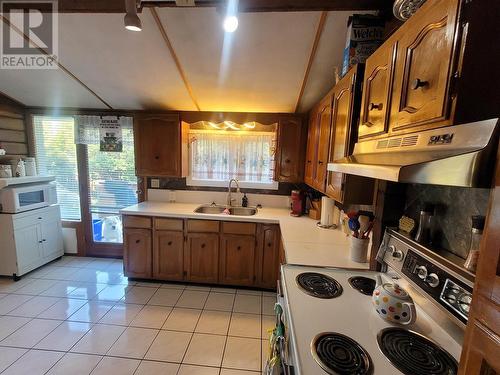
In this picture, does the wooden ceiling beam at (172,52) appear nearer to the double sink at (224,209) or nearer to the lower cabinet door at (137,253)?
the double sink at (224,209)

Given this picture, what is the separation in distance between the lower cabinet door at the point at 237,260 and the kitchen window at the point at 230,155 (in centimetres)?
83

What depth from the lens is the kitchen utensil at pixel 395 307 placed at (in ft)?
3.28

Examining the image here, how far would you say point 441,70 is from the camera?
29.8 inches

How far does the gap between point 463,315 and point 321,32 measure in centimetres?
181

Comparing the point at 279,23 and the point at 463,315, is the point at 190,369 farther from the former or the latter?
the point at 279,23

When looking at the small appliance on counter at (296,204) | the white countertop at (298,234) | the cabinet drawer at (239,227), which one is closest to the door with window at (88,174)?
the white countertop at (298,234)

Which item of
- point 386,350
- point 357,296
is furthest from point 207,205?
point 386,350

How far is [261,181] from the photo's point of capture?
10.6 ft

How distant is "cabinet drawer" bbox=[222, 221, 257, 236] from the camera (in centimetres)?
266

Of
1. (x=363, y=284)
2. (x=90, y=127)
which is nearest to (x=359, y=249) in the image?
(x=363, y=284)

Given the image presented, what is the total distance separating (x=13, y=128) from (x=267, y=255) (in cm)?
363

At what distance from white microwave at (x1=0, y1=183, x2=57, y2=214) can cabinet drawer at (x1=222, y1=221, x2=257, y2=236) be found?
2.39m

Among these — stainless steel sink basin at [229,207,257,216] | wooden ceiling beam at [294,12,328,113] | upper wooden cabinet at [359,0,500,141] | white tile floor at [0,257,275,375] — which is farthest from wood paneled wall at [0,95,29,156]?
upper wooden cabinet at [359,0,500,141]

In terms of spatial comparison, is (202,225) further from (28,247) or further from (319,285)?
(28,247)
